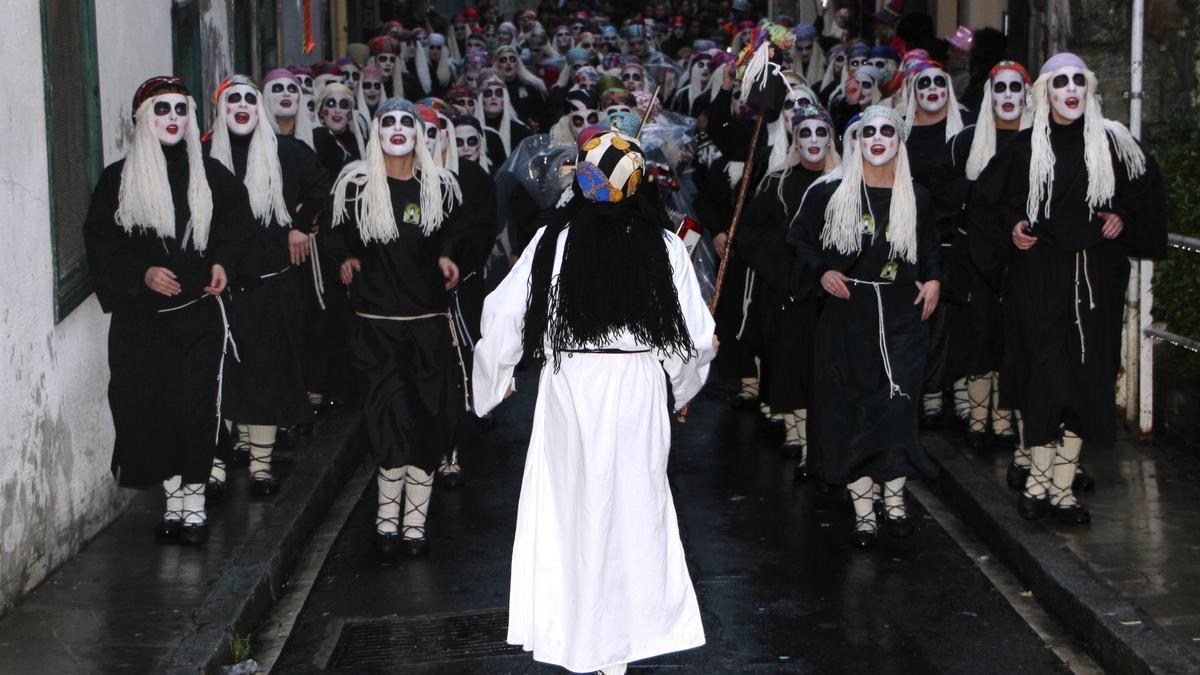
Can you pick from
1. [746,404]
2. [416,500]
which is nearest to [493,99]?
[746,404]

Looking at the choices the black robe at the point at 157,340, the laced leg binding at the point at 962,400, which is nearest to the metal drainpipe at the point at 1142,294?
the laced leg binding at the point at 962,400

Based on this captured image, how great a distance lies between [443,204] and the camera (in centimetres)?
891

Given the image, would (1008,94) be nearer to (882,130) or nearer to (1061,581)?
(882,130)

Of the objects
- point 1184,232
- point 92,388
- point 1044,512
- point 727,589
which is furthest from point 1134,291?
point 92,388

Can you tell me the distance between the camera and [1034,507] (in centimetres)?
874

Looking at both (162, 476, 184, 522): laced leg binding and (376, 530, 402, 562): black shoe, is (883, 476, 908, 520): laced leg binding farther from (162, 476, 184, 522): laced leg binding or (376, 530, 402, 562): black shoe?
(162, 476, 184, 522): laced leg binding

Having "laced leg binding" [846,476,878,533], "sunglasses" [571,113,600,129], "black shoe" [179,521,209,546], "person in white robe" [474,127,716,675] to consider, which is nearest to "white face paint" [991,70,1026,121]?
"laced leg binding" [846,476,878,533]

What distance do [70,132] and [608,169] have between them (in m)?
3.32

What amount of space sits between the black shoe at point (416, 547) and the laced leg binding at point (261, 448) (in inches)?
47.6

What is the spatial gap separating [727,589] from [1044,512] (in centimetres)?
166

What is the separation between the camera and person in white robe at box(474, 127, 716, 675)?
666 centimetres

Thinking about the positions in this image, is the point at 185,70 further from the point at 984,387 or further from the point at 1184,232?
the point at 1184,232

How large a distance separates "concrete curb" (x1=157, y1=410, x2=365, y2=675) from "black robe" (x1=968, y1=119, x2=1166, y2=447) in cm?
355

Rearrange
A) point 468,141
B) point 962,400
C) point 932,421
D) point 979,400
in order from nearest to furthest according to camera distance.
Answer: point 979,400
point 962,400
point 932,421
point 468,141
